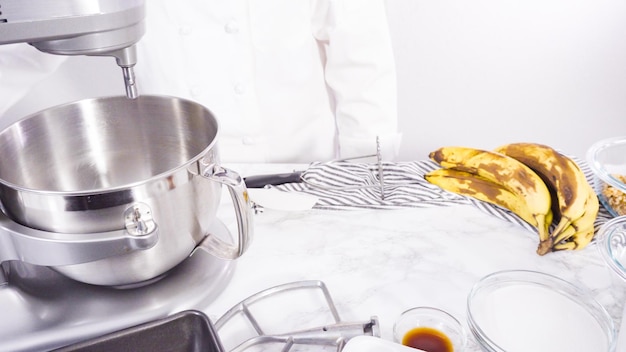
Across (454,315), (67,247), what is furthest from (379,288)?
(67,247)

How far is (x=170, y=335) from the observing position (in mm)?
418

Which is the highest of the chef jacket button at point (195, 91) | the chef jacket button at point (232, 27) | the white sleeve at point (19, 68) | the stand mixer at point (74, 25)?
the stand mixer at point (74, 25)

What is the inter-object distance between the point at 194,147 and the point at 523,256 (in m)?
0.40

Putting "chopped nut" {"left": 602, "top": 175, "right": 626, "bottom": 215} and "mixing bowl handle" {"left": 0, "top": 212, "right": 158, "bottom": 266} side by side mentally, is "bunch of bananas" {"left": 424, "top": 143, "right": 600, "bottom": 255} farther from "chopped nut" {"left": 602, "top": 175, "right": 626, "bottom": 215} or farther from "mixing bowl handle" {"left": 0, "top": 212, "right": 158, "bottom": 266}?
"mixing bowl handle" {"left": 0, "top": 212, "right": 158, "bottom": 266}

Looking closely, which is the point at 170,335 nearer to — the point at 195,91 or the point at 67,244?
the point at 67,244

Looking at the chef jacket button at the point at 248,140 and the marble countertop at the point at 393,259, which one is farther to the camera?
the chef jacket button at the point at 248,140

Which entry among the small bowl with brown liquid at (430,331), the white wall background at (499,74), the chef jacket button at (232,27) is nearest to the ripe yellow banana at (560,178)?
the small bowl with brown liquid at (430,331)

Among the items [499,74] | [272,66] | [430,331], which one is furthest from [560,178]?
[499,74]

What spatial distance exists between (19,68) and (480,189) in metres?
0.69

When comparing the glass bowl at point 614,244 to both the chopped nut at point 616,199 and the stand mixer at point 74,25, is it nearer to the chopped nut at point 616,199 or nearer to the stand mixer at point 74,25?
the chopped nut at point 616,199

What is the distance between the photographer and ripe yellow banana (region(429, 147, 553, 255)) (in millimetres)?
592

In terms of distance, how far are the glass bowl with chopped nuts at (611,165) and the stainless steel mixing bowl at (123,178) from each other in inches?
15.5

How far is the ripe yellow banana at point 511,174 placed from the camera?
1.94 ft

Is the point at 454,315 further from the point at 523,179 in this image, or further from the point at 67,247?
the point at 67,247
